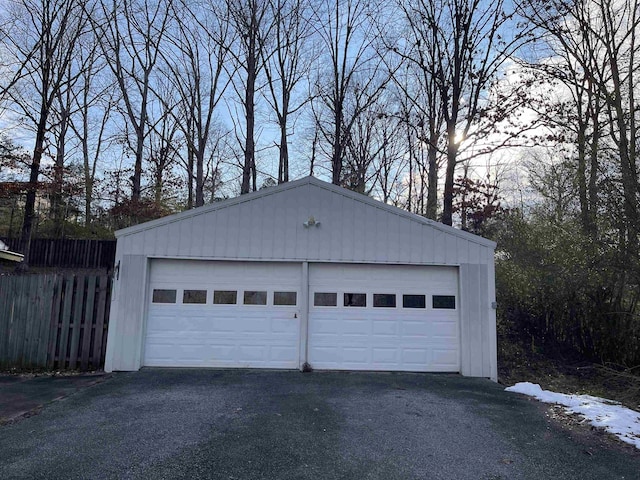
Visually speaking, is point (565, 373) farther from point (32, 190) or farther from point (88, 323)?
point (32, 190)

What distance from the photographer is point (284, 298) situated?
7.91m

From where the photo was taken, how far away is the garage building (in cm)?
773

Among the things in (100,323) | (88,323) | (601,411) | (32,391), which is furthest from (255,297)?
(601,411)

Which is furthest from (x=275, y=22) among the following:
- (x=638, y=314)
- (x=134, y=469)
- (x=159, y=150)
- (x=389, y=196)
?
(x=134, y=469)

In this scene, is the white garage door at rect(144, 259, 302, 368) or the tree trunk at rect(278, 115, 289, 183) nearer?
the white garage door at rect(144, 259, 302, 368)

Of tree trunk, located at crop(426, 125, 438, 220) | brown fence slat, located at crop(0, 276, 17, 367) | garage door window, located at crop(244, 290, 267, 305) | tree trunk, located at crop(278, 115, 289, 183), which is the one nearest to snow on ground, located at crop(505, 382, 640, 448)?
garage door window, located at crop(244, 290, 267, 305)

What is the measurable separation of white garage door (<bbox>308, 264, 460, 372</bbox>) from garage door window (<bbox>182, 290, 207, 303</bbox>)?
1.98m

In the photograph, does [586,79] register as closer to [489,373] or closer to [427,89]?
[427,89]

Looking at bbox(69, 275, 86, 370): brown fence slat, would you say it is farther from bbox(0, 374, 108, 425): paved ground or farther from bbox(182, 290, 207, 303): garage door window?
bbox(182, 290, 207, 303): garage door window

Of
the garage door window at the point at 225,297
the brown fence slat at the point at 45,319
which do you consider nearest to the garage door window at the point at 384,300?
the garage door window at the point at 225,297

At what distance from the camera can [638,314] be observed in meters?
7.77

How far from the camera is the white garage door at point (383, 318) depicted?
7.79m

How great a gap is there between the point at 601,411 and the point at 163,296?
702 cm

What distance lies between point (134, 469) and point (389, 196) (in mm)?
20197
